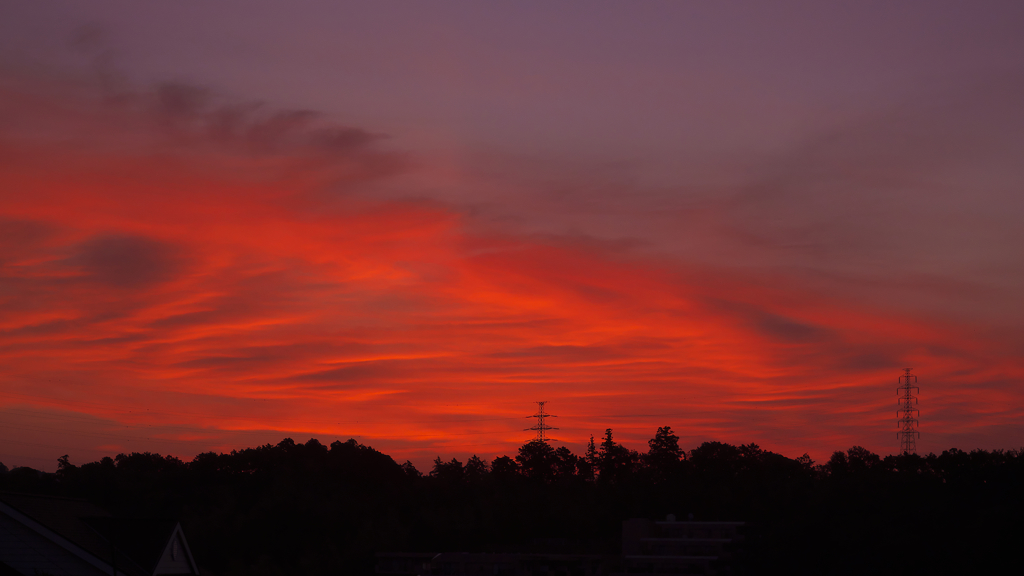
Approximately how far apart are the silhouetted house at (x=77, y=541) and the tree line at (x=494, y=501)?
231ft

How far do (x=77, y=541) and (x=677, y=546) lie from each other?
10906 cm

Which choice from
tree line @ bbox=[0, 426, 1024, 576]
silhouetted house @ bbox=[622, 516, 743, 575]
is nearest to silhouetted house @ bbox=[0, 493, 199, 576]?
tree line @ bbox=[0, 426, 1024, 576]

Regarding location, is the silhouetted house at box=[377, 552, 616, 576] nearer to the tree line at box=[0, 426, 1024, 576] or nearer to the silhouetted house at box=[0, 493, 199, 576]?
the tree line at box=[0, 426, 1024, 576]

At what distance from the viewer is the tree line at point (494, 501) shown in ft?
325

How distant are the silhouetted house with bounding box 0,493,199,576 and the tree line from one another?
7037 centimetres

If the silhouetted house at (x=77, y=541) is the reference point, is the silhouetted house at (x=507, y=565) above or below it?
below

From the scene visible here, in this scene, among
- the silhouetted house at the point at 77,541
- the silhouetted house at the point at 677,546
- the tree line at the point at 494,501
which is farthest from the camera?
the silhouetted house at the point at 677,546

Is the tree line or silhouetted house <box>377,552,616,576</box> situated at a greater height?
the tree line

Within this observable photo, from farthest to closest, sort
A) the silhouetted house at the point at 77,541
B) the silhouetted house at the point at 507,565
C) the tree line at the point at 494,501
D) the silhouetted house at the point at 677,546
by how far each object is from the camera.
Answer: the silhouetted house at the point at 507,565
the silhouetted house at the point at 677,546
the tree line at the point at 494,501
the silhouetted house at the point at 77,541

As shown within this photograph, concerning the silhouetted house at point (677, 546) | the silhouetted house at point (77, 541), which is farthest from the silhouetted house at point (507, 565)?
→ the silhouetted house at point (77, 541)

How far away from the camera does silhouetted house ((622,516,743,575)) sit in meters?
128

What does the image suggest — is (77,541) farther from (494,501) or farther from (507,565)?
(494,501)

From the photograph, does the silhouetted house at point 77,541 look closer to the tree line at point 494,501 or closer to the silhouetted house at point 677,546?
the tree line at point 494,501

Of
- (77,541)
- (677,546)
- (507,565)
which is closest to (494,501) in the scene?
(507,565)
